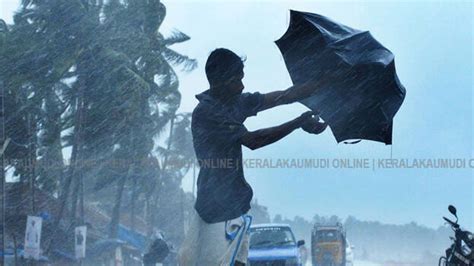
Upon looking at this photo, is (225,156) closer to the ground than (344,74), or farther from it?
closer to the ground

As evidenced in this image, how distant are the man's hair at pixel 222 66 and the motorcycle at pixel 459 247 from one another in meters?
6.29

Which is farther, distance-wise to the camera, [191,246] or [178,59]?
[178,59]

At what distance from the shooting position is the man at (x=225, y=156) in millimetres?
2809

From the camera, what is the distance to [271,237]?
17312 millimetres

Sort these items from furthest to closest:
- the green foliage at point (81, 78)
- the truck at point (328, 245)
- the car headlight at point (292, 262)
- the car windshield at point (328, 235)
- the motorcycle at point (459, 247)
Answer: the car windshield at point (328, 235) < the truck at point (328, 245) < the green foliage at point (81, 78) < the car headlight at point (292, 262) < the motorcycle at point (459, 247)

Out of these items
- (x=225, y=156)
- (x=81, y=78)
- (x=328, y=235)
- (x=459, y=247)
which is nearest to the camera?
(x=225, y=156)

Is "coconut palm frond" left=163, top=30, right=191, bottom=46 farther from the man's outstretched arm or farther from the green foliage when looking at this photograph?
the man's outstretched arm

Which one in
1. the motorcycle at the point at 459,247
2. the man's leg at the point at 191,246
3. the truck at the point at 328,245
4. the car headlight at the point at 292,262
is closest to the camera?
the man's leg at the point at 191,246

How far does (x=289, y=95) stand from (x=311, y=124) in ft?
0.54

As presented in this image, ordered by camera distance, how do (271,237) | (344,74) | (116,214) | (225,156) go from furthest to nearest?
(116,214) → (271,237) → (225,156) → (344,74)

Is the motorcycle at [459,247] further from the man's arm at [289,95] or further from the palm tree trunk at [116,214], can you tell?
the palm tree trunk at [116,214]

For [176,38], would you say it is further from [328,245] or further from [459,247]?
[459,247]

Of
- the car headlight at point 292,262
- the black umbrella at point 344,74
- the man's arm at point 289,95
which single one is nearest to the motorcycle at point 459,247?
the black umbrella at point 344,74

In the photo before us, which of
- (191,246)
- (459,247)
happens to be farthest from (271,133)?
(459,247)
